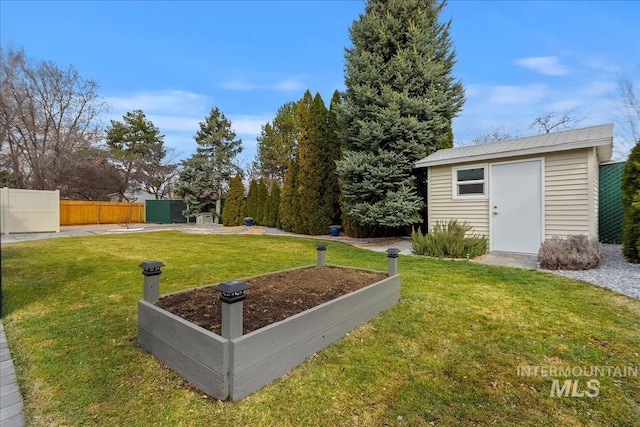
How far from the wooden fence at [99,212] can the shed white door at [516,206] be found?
19102 mm

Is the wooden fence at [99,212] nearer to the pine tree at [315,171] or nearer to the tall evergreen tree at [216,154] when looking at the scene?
the tall evergreen tree at [216,154]

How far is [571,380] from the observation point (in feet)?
6.22

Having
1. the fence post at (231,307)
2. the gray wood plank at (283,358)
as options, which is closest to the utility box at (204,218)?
the gray wood plank at (283,358)

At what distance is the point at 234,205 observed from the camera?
55.6 ft

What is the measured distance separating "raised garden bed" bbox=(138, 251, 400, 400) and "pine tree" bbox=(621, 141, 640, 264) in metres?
5.01

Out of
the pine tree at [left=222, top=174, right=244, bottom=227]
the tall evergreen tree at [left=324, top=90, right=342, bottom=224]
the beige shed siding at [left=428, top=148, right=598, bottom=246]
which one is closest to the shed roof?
the beige shed siding at [left=428, top=148, right=598, bottom=246]

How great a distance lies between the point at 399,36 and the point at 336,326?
944 cm

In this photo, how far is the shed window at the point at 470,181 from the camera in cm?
702

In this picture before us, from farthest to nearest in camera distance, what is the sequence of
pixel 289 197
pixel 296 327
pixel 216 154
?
pixel 216 154, pixel 289 197, pixel 296 327

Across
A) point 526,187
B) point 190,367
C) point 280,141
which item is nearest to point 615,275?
point 526,187

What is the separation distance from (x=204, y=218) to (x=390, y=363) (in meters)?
18.1

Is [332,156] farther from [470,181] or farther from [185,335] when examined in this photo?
[185,335]

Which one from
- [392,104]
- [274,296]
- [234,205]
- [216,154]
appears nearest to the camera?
[274,296]

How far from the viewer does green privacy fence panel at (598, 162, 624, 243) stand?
24.7 ft
